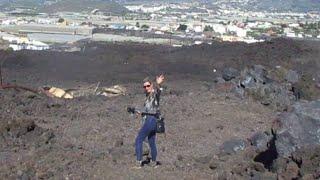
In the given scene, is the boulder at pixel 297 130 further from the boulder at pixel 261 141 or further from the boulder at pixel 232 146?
the boulder at pixel 232 146

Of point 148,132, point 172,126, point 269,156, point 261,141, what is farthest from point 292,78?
point 148,132

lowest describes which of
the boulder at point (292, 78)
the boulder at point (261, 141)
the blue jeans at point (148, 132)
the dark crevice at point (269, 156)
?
the boulder at point (292, 78)

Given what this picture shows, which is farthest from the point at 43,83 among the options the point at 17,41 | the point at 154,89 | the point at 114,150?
the point at 17,41

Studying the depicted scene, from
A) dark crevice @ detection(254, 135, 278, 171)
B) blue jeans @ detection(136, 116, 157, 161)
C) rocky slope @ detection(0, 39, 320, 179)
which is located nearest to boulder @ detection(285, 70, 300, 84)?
rocky slope @ detection(0, 39, 320, 179)

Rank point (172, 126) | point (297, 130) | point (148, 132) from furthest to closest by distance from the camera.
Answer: point (172, 126)
point (148, 132)
point (297, 130)

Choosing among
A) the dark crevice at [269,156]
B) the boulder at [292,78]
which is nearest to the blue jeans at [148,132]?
the dark crevice at [269,156]

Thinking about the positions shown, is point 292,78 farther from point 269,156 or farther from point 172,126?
point 269,156

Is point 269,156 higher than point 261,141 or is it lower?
higher

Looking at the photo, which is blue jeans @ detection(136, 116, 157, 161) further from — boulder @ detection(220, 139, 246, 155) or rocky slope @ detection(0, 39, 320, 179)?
boulder @ detection(220, 139, 246, 155)
